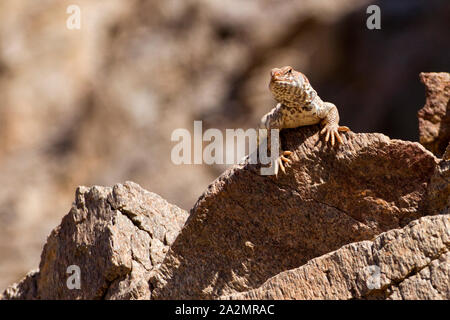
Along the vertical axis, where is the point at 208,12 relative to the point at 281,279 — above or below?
above

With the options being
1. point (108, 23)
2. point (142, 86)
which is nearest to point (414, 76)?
point (142, 86)

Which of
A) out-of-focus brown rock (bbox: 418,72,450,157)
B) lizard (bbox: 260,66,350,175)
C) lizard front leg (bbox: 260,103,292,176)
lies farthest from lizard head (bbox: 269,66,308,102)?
out-of-focus brown rock (bbox: 418,72,450,157)

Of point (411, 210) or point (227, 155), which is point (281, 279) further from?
point (227, 155)

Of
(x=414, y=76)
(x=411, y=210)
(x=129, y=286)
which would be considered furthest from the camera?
(x=414, y=76)

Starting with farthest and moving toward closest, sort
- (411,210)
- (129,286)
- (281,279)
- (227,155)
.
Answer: (227,155) < (129,286) < (411,210) < (281,279)

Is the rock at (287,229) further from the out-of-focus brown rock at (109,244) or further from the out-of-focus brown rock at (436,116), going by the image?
the out-of-focus brown rock at (436,116)

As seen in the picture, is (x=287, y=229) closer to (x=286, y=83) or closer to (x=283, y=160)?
(x=283, y=160)

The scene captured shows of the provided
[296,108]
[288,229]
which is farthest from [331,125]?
[288,229]
